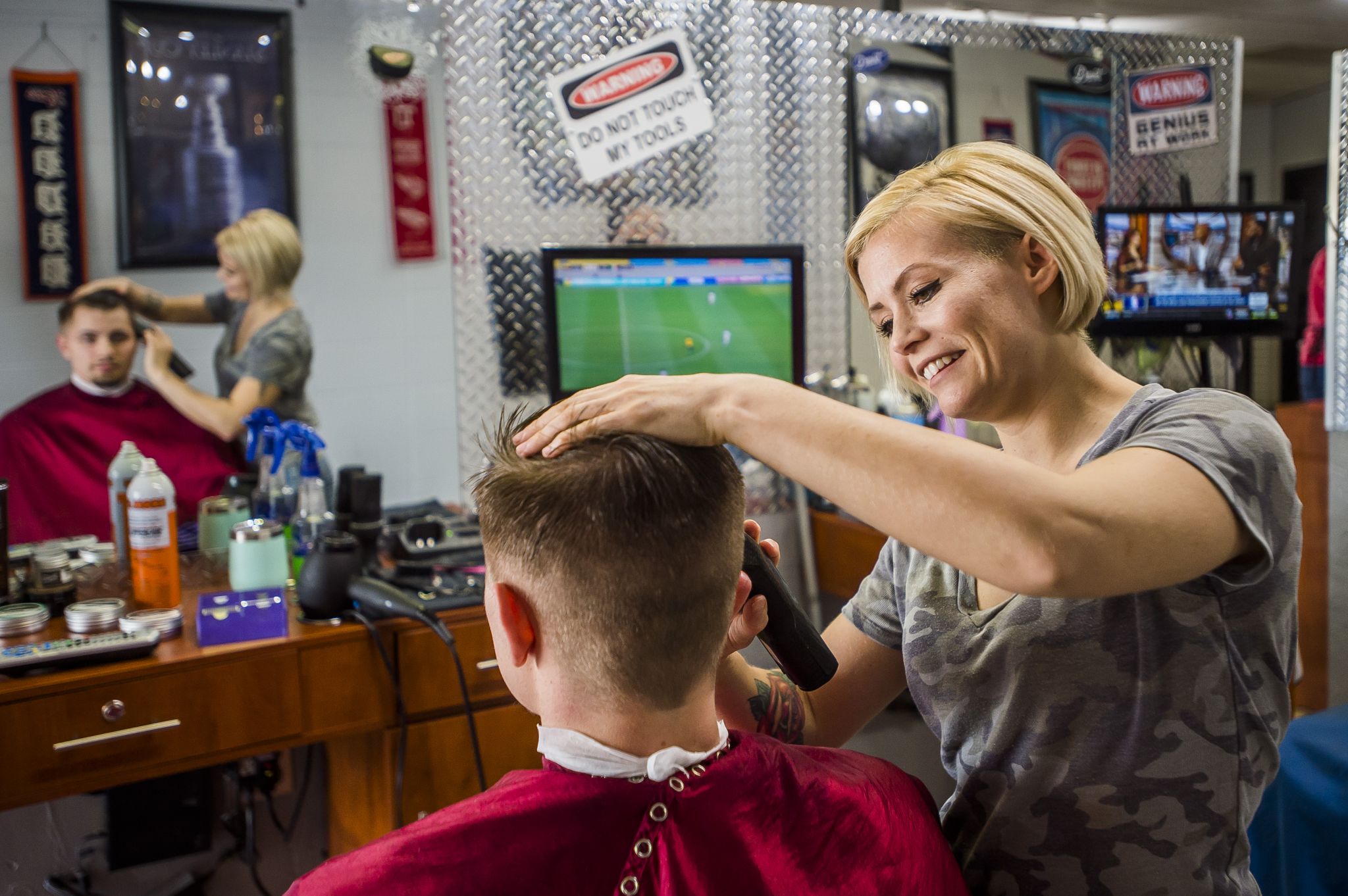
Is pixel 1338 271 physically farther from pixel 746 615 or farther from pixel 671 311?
pixel 746 615

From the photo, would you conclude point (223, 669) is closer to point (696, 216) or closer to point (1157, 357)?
point (696, 216)

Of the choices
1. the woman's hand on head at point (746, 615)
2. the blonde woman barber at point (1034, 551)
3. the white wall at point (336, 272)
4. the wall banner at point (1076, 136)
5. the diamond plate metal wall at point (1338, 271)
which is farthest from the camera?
the wall banner at point (1076, 136)

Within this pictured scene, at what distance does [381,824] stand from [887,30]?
2.70 meters

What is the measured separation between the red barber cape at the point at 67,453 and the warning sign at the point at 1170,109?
3283mm

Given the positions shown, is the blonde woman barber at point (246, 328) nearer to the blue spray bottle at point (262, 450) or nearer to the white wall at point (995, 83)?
the blue spray bottle at point (262, 450)

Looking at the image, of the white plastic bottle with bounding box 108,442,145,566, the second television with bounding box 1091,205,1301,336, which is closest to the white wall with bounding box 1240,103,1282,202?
the second television with bounding box 1091,205,1301,336

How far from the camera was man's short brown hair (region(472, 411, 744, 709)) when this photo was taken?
0.96m

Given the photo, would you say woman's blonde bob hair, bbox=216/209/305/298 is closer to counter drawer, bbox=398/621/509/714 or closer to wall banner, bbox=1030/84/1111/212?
counter drawer, bbox=398/621/509/714

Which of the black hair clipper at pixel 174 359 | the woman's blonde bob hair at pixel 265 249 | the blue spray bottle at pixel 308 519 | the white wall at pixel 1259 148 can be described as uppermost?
the white wall at pixel 1259 148

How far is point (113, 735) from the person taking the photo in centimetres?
184

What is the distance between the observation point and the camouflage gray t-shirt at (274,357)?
2672mm

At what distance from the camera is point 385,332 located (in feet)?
9.74

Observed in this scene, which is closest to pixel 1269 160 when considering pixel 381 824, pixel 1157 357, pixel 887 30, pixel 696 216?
pixel 1157 357

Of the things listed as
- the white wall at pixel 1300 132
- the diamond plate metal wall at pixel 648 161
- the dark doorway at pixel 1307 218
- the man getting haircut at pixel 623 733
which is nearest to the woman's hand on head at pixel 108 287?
the diamond plate metal wall at pixel 648 161
